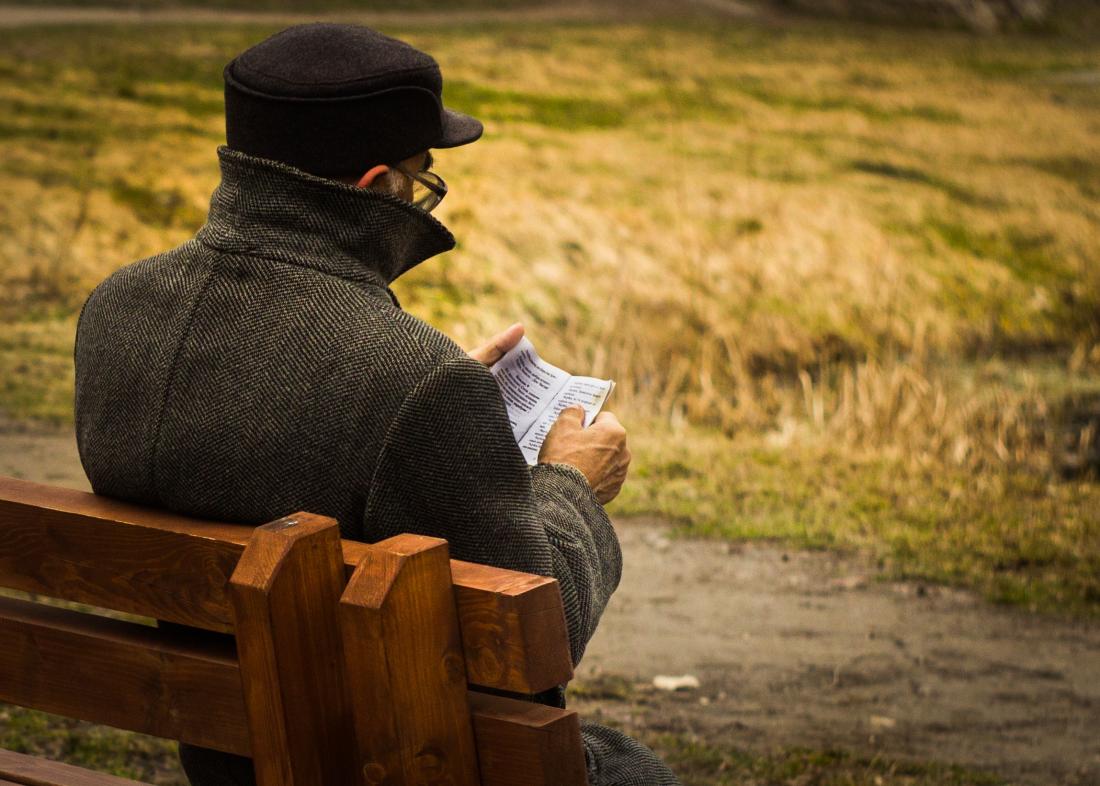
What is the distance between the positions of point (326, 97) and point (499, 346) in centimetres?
57

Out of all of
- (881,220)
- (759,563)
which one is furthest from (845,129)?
(759,563)

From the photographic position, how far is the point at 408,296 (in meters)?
7.34

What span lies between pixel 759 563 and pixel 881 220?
12.8ft

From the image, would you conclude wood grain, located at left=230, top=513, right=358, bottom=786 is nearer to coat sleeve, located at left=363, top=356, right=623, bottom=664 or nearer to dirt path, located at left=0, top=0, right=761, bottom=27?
coat sleeve, located at left=363, top=356, right=623, bottom=664

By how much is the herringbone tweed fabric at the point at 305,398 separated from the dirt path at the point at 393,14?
7458mm

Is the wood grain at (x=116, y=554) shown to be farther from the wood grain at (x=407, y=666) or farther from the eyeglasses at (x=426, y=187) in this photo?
the eyeglasses at (x=426, y=187)

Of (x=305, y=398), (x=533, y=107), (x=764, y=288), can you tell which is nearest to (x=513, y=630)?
(x=305, y=398)

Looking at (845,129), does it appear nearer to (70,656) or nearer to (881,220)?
(881,220)

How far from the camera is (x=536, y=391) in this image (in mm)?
2074

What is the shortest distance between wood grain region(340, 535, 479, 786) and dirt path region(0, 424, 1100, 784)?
7.93 feet

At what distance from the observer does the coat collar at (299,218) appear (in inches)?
63.9

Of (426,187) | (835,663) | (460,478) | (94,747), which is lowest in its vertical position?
(835,663)

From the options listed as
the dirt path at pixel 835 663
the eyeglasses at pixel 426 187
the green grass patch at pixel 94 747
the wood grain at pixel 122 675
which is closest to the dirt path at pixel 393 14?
the dirt path at pixel 835 663

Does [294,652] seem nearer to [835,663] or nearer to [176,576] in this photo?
[176,576]
